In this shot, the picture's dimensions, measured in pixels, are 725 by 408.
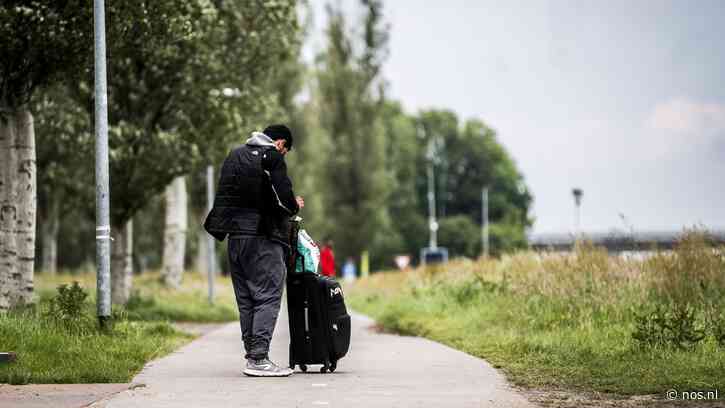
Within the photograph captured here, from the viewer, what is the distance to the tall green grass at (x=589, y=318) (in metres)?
10.9

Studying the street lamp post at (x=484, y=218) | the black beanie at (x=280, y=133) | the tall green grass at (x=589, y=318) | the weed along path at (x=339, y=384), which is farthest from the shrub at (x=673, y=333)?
the street lamp post at (x=484, y=218)

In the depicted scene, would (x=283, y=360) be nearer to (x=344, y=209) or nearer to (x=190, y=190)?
(x=190, y=190)

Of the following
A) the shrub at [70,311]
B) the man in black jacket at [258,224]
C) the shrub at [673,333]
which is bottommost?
the shrub at [673,333]

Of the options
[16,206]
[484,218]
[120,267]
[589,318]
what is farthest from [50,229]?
[484,218]

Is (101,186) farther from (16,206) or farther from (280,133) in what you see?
(280,133)

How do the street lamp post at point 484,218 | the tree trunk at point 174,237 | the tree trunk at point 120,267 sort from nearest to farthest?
the tree trunk at point 120,267
the tree trunk at point 174,237
the street lamp post at point 484,218

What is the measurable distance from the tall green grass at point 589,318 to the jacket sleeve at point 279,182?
7.80ft

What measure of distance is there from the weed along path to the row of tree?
477 cm

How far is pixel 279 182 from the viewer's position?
10773 millimetres

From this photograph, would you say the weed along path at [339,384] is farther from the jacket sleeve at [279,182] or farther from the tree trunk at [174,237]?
the tree trunk at [174,237]

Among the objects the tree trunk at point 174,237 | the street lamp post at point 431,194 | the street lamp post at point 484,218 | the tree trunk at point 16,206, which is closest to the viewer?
the tree trunk at point 16,206

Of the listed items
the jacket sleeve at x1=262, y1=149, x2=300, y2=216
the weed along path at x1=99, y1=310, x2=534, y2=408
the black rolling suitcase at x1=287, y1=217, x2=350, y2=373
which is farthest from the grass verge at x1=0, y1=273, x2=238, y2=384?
the jacket sleeve at x1=262, y1=149, x2=300, y2=216

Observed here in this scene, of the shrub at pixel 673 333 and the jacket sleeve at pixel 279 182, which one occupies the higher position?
the jacket sleeve at pixel 279 182

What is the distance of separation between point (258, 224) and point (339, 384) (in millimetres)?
1624
